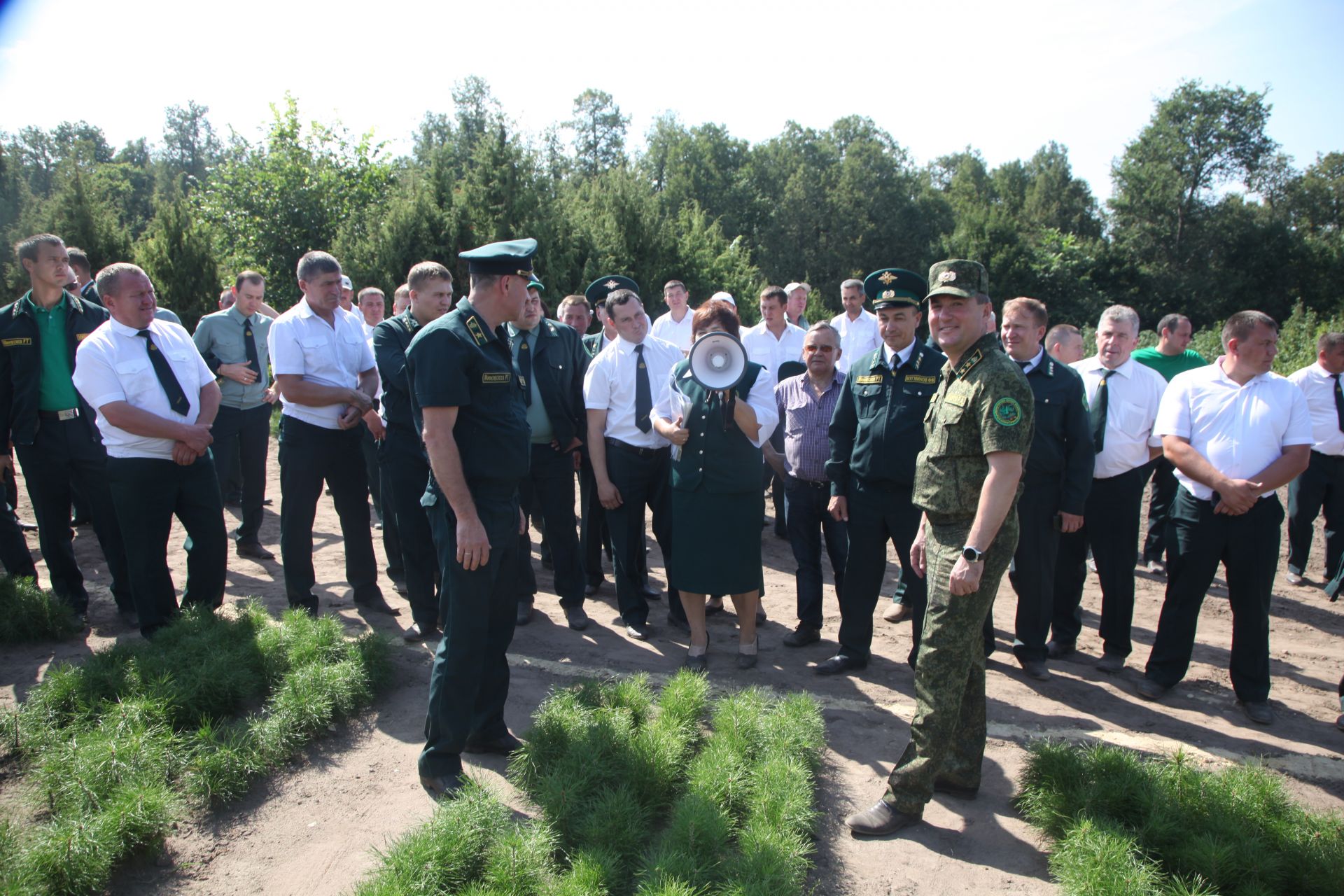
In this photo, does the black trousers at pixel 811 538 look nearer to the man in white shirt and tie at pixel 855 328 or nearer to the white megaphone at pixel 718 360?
the white megaphone at pixel 718 360

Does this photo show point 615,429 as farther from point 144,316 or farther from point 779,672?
point 144,316

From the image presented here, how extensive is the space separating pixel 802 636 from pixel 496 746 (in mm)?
2349

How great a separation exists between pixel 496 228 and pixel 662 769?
12.5 m

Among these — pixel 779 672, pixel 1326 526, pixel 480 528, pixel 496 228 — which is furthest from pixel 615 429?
pixel 496 228

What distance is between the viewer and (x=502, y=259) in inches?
138

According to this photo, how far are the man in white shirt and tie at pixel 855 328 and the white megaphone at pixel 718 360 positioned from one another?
4.78m

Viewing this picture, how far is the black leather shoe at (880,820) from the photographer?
11.1 feet

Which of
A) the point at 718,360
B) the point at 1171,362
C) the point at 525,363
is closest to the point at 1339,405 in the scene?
the point at 1171,362

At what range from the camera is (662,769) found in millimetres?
3590

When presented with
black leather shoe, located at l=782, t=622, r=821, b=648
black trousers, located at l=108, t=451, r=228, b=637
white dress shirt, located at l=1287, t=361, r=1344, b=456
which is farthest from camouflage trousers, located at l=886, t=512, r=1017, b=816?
white dress shirt, located at l=1287, t=361, r=1344, b=456

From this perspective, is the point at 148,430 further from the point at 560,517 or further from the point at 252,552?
the point at 252,552

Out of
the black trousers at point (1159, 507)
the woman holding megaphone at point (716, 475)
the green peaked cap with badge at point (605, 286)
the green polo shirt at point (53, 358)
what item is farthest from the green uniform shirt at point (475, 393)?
the black trousers at point (1159, 507)

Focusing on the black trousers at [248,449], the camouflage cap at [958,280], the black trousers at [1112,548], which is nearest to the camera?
the camouflage cap at [958,280]

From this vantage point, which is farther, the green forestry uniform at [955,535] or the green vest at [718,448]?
the green vest at [718,448]
